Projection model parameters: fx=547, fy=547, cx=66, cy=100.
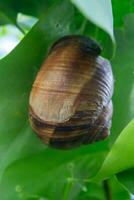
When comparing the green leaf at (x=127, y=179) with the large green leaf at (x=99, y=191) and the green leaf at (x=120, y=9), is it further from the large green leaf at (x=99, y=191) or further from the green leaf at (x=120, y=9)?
the green leaf at (x=120, y=9)

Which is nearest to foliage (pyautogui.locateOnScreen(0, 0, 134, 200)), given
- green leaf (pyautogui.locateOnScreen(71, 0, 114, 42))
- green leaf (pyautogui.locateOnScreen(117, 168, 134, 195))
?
green leaf (pyautogui.locateOnScreen(117, 168, 134, 195))

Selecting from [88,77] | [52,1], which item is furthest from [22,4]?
[88,77]

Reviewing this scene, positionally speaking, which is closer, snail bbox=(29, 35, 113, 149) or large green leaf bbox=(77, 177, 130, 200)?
snail bbox=(29, 35, 113, 149)

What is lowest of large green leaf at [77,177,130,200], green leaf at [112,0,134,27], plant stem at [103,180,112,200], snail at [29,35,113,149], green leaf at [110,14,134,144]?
large green leaf at [77,177,130,200]

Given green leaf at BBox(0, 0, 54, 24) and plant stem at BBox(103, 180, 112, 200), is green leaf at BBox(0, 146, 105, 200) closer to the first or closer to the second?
plant stem at BBox(103, 180, 112, 200)

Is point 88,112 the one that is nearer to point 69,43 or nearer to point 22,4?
point 69,43

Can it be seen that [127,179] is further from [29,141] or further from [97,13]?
[97,13]
